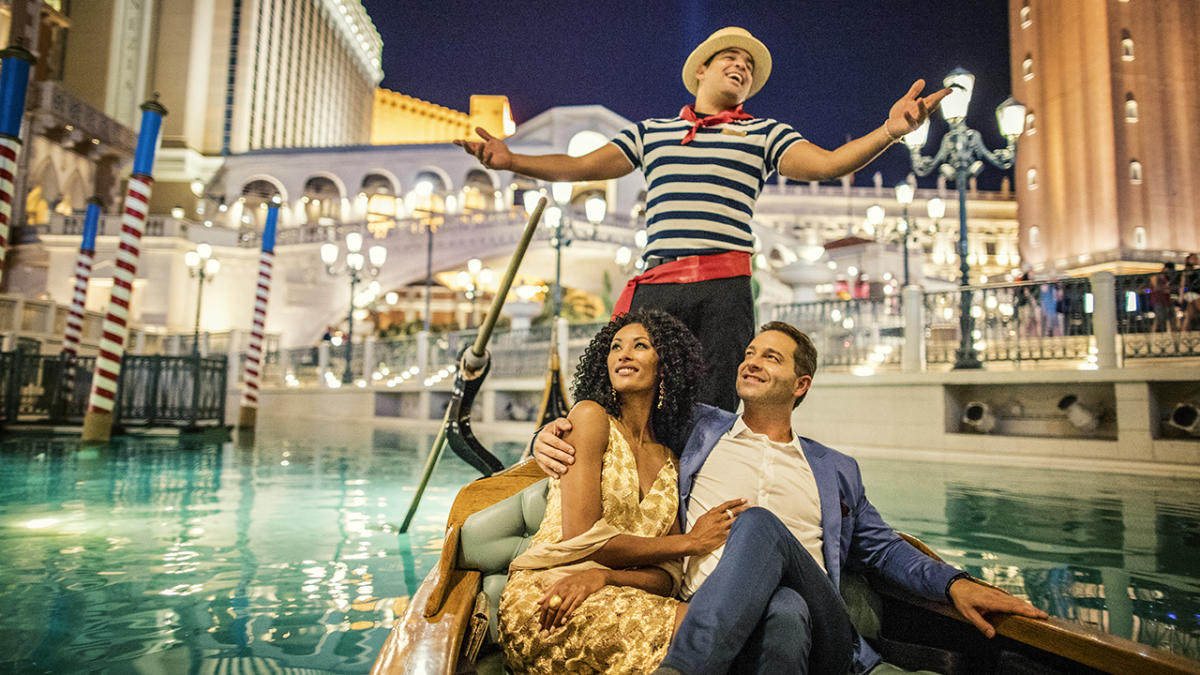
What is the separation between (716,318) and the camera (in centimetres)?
247

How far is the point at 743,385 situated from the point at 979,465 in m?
8.03

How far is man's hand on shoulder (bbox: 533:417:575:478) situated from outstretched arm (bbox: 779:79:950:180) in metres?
1.07

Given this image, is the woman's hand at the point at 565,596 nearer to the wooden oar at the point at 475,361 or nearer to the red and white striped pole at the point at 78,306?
the wooden oar at the point at 475,361

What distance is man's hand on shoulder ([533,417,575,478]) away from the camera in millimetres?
1828

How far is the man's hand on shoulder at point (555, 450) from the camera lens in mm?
1828

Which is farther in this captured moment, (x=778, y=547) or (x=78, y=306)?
(x=78, y=306)

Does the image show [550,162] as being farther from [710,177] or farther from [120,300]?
[120,300]

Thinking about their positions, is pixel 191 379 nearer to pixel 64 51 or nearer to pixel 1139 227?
pixel 64 51

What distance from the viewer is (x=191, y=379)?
457 inches

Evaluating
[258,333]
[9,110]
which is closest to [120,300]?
[9,110]

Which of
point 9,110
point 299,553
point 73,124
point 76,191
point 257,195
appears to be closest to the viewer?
point 299,553

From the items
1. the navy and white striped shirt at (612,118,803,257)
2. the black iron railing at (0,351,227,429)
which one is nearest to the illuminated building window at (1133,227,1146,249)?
the black iron railing at (0,351,227,429)

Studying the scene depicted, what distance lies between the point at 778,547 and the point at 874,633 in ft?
1.96

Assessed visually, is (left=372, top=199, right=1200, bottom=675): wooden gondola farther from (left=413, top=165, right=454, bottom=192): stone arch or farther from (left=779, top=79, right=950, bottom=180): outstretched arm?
(left=413, top=165, right=454, bottom=192): stone arch
